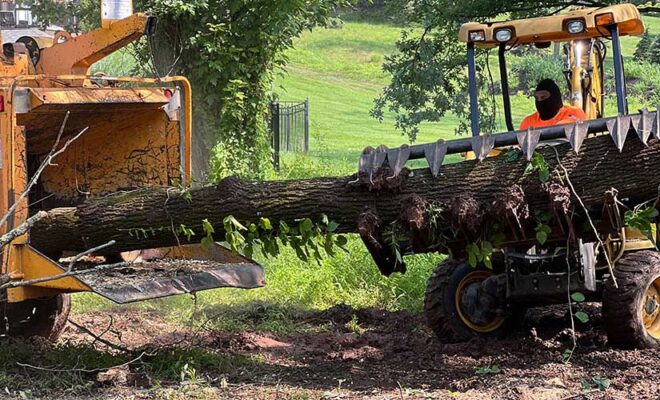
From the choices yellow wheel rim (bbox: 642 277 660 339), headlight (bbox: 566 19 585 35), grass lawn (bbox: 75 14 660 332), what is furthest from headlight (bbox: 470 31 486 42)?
yellow wheel rim (bbox: 642 277 660 339)

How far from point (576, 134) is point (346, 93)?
32.2m

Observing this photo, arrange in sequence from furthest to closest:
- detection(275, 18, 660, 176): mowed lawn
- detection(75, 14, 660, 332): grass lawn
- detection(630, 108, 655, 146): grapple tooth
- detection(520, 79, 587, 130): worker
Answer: detection(275, 18, 660, 176): mowed lawn, detection(75, 14, 660, 332): grass lawn, detection(520, 79, 587, 130): worker, detection(630, 108, 655, 146): grapple tooth

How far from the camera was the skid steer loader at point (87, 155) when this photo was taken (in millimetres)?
7055

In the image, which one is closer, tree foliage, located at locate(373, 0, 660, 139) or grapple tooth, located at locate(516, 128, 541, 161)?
grapple tooth, located at locate(516, 128, 541, 161)

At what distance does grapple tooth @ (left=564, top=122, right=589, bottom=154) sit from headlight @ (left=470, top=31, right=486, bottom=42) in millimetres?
2247

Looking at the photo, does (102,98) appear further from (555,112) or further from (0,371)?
(555,112)

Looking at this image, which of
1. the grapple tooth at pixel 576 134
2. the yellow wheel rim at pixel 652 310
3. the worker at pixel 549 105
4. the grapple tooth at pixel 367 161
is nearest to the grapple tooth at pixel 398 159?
the grapple tooth at pixel 367 161

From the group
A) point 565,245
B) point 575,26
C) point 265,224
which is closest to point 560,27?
point 575,26

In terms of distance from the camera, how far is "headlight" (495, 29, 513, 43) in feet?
27.2

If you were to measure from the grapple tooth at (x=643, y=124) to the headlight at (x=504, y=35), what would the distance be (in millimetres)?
2217

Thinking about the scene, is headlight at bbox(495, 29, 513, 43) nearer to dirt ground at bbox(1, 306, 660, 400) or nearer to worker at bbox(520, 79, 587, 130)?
worker at bbox(520, 79, 587, 130)

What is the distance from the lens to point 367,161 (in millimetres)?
6777

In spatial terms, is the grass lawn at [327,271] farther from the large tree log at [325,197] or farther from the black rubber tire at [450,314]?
the large tree log at [325,197]

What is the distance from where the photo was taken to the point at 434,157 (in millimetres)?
6617
